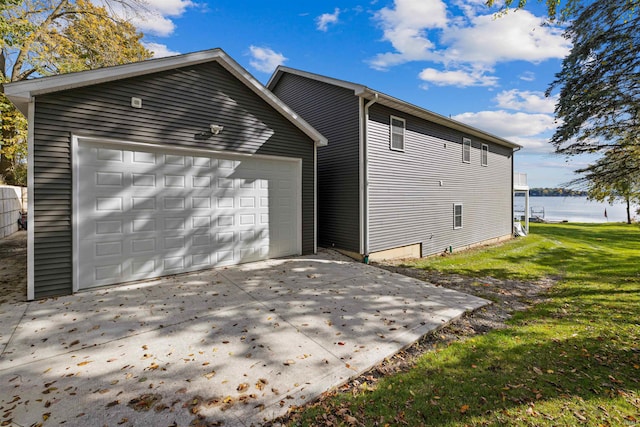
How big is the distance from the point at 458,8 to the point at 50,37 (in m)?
16.6

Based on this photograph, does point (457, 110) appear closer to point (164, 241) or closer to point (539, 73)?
point (539, 73)

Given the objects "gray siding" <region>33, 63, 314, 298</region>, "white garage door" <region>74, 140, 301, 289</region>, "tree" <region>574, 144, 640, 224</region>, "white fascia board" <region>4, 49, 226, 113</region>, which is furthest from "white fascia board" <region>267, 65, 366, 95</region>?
"tree" <region>574, 144, 640, 224</region>

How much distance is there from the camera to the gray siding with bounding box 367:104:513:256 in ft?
29.7

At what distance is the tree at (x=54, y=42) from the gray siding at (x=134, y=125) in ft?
30.1

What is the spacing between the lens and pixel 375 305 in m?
5.14

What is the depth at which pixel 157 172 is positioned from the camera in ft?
19.7

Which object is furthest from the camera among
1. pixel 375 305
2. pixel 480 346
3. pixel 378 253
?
pixel 378 253

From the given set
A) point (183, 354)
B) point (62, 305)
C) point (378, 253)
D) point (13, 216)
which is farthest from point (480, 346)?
point (13, 216)

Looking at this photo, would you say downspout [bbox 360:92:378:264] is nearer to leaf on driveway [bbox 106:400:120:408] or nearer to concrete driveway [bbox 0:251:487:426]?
concrete driveway [bbox 0:251:487:426]

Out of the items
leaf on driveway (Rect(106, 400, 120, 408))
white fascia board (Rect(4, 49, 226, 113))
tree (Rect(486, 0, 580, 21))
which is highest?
tree (Rect(486, 0, 580, 21))

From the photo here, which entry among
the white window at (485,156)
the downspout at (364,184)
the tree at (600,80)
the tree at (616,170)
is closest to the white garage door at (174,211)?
the downspout at (364,184)

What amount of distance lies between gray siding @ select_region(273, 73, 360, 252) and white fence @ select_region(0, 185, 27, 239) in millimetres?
11798

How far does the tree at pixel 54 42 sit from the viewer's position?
11.8m

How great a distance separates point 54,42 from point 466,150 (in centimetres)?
1887
